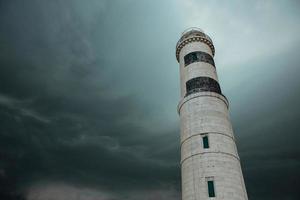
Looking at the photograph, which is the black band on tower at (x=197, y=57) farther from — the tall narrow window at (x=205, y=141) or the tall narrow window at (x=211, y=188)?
the tall narrow window at (x=211, y=188)

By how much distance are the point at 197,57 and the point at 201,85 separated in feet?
16.7

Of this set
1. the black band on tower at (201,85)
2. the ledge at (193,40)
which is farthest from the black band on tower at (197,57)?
the black band on tower at (201,85)

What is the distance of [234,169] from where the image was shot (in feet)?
85.7

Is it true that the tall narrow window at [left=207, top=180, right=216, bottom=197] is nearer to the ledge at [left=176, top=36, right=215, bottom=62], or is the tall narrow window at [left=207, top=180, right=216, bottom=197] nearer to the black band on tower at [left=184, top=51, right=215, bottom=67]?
the black band on tower at [left=184, top=51, right=215, bottom=67]

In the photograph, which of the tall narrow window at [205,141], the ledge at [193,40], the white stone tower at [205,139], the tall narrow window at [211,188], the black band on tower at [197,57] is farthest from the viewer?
the ledge at [193,40]

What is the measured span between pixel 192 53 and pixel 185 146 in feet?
45.0

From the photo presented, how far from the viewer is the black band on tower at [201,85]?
102ft

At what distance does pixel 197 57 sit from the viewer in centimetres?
3453

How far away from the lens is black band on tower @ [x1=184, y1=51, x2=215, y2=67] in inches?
1351

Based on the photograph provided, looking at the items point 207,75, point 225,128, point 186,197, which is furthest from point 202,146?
point 207,75

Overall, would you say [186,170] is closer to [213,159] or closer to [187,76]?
[213,159]

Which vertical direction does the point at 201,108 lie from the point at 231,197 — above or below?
above

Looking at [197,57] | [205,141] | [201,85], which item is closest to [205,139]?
[205,141]

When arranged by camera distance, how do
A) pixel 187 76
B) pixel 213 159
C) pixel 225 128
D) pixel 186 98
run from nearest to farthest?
1. pixel 213 159
2. pixel 225 128
3. pixel 186 98
4. pixel 187 76
